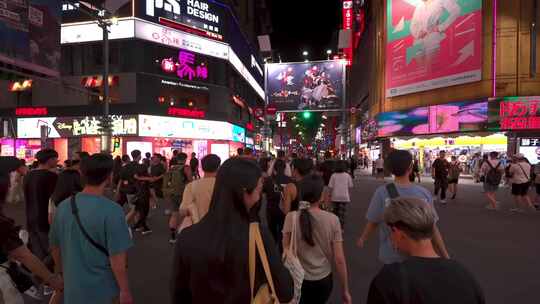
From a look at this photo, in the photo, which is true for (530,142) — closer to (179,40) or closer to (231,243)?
(231,243)

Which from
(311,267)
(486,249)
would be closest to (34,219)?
(311,267)

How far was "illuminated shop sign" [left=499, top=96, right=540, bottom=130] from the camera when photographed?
20.5 meters

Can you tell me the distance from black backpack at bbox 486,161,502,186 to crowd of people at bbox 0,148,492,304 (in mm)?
10398

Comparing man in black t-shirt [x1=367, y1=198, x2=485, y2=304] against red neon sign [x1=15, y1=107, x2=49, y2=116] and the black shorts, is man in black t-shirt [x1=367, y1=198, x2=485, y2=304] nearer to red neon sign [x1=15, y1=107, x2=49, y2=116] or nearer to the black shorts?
the black shorts

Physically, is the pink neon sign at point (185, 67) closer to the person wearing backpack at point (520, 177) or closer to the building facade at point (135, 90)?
the building facade at point (135, 90)

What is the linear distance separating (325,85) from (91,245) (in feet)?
63.7

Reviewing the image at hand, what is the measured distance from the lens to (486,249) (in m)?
7.27

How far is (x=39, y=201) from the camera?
4992mm

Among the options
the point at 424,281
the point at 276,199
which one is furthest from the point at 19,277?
the point at 276,199

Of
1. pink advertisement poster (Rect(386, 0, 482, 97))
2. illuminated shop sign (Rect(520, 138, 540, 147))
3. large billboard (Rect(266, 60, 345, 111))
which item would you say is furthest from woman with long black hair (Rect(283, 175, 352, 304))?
pink advertisement poster (Rect(386, 0, 482, 97))

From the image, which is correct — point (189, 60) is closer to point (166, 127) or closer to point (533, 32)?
point (166, 127)

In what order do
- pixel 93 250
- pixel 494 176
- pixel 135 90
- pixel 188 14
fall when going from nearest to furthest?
pixel 93 250, pixel 494 176, pixel 135 90, pixel 188 14

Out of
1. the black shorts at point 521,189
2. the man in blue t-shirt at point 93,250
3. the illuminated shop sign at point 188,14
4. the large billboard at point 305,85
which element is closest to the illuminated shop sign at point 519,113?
the large billboard at point 305,85

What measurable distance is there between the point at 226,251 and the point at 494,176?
1359 centimetres
